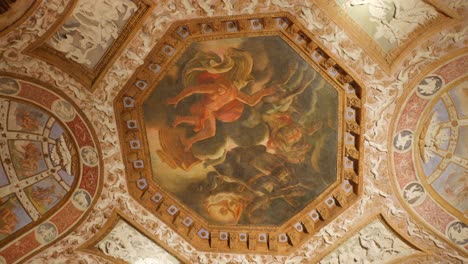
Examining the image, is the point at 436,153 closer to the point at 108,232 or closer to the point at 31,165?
the point at 108,232

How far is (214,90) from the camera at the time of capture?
11.7 meters

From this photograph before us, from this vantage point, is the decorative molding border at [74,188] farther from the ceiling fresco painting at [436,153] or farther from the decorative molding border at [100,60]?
the ceiling fresco painting at [436,153]

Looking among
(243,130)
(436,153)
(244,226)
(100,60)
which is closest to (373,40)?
(436,153)

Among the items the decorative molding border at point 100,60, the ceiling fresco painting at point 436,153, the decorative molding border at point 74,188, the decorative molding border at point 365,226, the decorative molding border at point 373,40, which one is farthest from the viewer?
the decorative molding border at point 365,226

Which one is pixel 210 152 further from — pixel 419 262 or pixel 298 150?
pixel 419 262

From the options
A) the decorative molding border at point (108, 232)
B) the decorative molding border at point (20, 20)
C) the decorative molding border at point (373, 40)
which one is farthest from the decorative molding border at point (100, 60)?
the decorative molding border at point (373, 40)

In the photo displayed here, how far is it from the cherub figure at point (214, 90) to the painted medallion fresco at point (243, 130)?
0.02m

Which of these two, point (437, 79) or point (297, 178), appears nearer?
point (437, 79)

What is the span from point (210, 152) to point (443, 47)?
19.2ft

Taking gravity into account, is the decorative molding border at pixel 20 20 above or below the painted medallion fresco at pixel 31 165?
above

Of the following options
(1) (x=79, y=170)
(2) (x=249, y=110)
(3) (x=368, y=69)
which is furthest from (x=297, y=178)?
(1) (x=79, y=170)

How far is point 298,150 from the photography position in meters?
12.3

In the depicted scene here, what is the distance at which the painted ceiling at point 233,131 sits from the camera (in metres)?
10.4

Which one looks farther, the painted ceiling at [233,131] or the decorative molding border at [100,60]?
the painted ceiling at [233,131]
